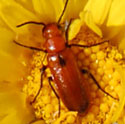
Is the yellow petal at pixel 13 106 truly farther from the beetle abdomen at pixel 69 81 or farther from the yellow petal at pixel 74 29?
the yellow petal at pixel 74 29

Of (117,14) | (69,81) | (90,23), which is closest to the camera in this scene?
(69,81)

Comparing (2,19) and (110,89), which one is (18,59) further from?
(110,89)

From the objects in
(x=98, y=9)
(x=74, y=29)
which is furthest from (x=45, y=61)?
(x=98, y=9)

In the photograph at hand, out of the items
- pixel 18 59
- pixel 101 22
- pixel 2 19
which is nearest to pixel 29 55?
pixel 18 59

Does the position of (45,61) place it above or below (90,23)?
below

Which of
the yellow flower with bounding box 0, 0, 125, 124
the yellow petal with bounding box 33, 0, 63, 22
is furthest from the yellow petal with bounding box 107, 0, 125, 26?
the yellow petal with bounding box 33, 0, 63, 22

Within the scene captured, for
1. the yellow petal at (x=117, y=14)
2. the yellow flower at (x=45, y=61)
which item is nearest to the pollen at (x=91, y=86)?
the yellow flower at (x=45, y=61)

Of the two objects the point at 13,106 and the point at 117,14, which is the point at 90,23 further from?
the point at 13,106

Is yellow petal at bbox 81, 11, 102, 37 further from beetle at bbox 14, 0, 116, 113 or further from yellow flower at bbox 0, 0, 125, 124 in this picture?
beetle at bbox 14, 0, 116, 113
